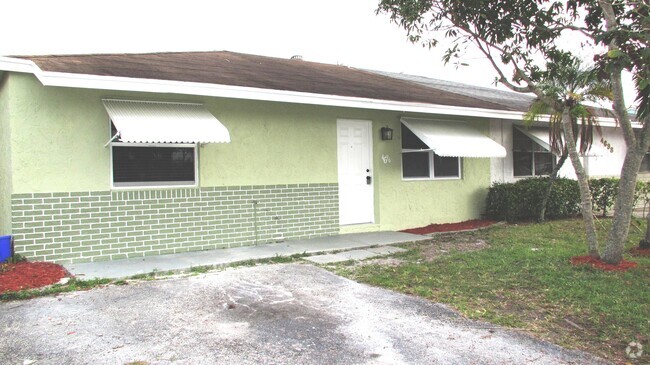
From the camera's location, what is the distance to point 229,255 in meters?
7.65

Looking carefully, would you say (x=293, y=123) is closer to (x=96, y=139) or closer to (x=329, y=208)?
(x=329, y=208)

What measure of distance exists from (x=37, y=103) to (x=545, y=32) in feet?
26.6

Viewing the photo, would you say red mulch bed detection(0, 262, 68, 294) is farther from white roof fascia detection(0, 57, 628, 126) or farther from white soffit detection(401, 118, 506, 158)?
white soffit detection(401, 118, 506, 158)

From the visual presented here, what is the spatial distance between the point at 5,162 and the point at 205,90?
3239 millimetres

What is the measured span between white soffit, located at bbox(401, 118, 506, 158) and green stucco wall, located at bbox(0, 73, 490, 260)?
1.27 feet

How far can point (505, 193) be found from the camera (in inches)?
458

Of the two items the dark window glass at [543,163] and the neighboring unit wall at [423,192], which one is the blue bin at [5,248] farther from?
the dark window glass at [543,163]

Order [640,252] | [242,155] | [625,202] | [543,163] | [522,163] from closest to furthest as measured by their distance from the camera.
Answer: [625,202]
[640,252]
[242,155]
[522,163]
[543,163]

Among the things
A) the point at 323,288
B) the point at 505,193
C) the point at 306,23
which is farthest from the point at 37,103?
the point at 306,23

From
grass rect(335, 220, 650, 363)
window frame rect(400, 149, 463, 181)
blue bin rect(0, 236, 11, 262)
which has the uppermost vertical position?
window frame rect(400, 149, 463, 181)

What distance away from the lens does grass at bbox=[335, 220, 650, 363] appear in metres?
4.46

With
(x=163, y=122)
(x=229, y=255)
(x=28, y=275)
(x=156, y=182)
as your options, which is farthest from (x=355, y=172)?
(x=28, y=275)

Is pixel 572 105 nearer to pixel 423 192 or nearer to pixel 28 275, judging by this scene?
pixel 423 192

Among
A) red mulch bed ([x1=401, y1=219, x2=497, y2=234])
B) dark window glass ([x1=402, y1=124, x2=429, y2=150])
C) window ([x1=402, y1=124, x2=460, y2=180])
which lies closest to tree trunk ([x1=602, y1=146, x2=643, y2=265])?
red mulch bed ([x1=401, y1=219, x2=497, y2=234])
